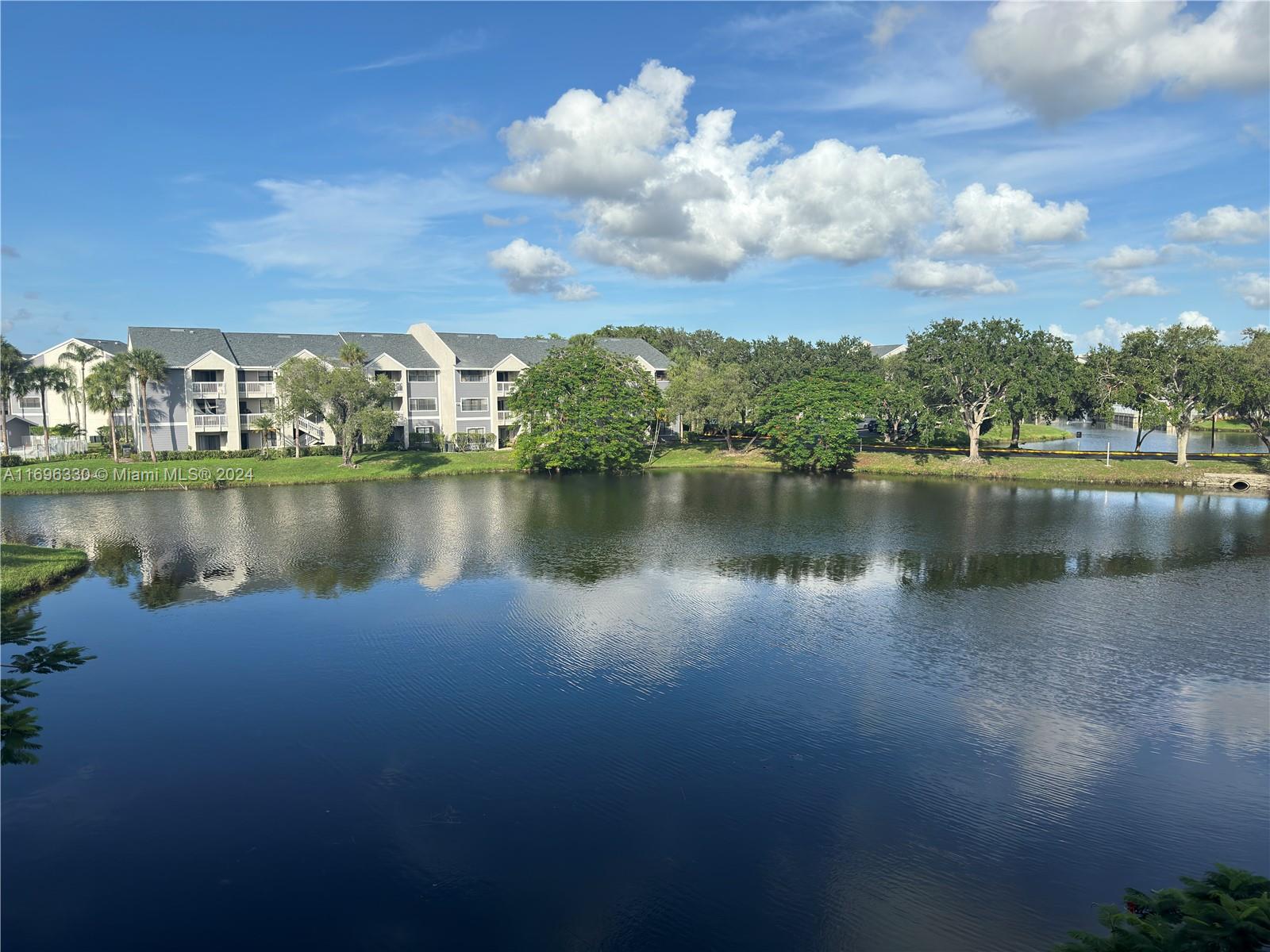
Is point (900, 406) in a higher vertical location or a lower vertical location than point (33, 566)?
higher

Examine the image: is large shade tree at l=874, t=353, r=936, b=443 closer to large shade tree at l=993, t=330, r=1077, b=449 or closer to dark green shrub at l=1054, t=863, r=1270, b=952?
large shade tree at l=993, t=330, r=1077, b=449

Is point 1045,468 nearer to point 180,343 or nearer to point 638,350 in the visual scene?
point 638,350

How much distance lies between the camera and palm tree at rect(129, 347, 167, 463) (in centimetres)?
6919

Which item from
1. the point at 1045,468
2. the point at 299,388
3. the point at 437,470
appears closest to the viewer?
→ the point at 299,388

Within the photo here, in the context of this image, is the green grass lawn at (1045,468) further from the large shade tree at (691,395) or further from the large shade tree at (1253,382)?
the large shade tree at (691,395)

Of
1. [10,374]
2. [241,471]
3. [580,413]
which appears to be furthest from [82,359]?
[580,413]

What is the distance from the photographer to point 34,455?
7512 cm

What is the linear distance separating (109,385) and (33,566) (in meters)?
39.3

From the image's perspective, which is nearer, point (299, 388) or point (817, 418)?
point (299, 388)

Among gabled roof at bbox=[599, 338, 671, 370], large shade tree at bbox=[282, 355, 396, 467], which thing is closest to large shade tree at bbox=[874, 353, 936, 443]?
gabled roof at bbox=[599, 338, 671, 370]

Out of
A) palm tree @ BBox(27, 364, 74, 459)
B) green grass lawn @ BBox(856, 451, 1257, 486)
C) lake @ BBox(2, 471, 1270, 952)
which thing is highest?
palm tree @ BBox(27, 364, 74, 459)

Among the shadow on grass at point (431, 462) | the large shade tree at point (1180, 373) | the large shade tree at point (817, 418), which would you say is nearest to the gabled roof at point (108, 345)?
the shadow on grass at point (431, 462)

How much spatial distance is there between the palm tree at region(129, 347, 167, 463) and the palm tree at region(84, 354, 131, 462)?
0.68 meters

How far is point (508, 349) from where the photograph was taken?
309ft
